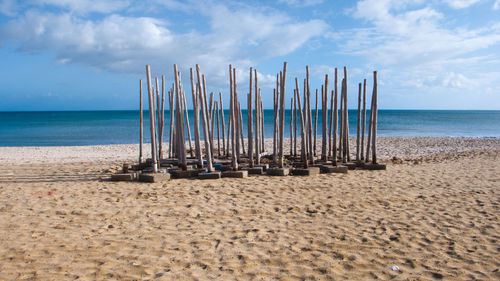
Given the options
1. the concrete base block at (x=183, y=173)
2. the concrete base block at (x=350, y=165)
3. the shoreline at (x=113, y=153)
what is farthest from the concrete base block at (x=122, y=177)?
the concrete base block at (x=350, y=165)

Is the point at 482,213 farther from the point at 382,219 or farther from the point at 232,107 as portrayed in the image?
the point at 232,107

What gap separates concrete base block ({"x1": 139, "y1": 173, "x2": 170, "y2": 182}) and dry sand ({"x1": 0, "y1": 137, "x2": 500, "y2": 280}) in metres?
0.32

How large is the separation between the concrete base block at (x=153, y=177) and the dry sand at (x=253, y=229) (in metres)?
0.32

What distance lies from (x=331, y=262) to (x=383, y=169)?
6.04 metres

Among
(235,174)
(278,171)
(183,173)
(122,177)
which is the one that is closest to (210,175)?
(235,174)

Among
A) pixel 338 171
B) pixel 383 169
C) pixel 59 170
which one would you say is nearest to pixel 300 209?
pixel 338 171

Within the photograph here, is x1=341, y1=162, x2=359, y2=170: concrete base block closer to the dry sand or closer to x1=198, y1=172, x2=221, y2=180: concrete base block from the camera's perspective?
the dry sand

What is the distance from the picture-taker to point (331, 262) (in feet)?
12.1

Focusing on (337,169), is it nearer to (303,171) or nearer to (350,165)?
(350,165)

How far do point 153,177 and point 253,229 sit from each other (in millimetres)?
3702

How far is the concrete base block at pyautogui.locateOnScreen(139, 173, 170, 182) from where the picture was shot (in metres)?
7.67

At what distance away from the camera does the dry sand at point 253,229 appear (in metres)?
3.55

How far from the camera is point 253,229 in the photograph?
4672 millimetres

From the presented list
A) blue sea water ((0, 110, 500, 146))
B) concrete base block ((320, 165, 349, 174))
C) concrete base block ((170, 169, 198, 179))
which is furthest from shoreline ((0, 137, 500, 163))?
blue sea water ((0, 110, 500, 146))
